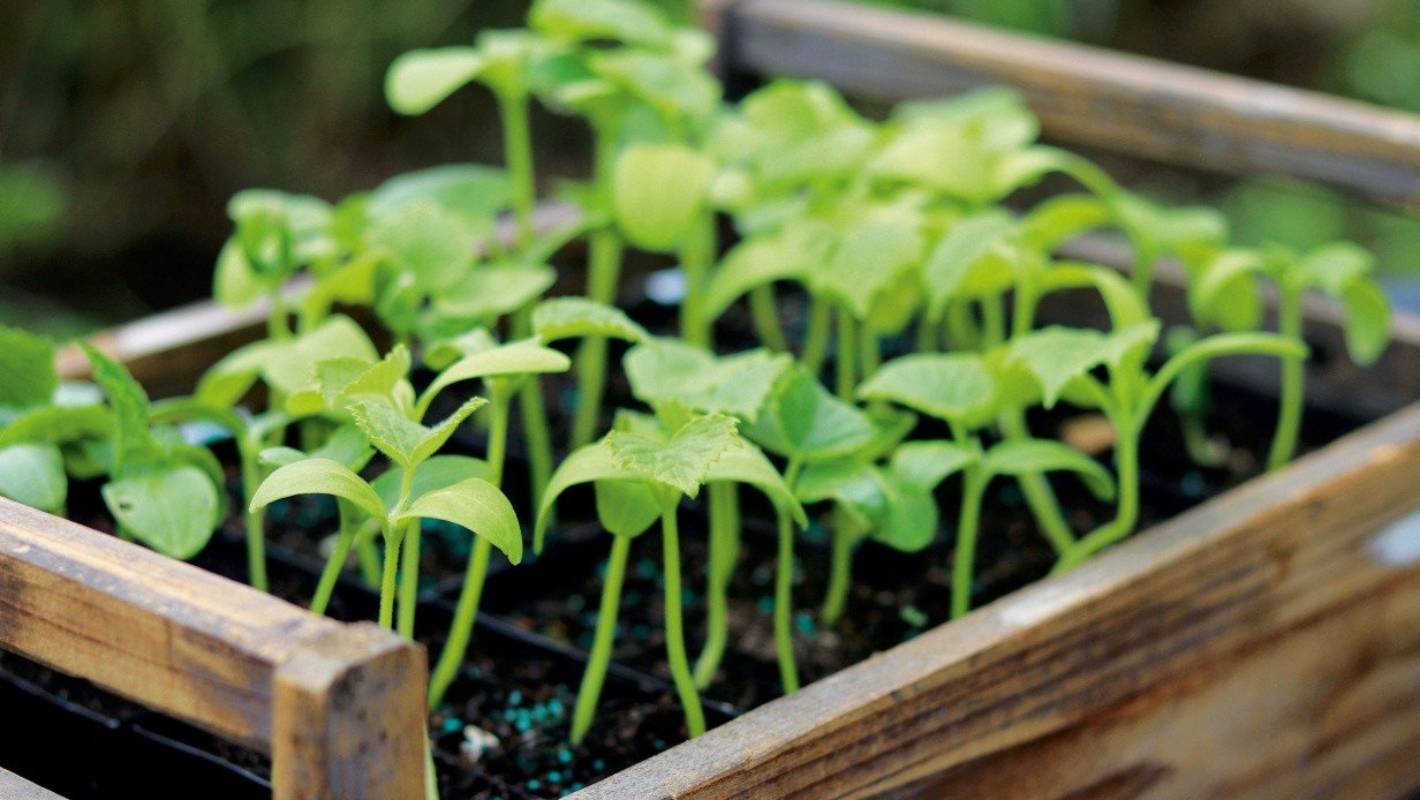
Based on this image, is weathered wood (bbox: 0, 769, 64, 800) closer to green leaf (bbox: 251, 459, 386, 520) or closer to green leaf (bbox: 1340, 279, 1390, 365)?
green leaf (bbox: 251, 459, 386, 520)

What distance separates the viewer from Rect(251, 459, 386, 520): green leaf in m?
0.64

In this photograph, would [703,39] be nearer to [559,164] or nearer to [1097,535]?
[1097,535]

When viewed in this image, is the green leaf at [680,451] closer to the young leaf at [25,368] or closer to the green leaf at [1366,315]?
the young leaf at [25,368]

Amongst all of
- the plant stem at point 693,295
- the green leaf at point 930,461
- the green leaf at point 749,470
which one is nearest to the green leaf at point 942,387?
the green leaf at point 930,461

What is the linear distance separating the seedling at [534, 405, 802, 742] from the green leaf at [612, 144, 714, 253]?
228mm

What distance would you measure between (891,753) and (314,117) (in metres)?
2.29

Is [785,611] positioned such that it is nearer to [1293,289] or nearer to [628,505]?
[628,505]

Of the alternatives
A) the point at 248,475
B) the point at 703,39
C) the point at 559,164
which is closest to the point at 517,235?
the point at 703,39

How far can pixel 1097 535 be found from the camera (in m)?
0.94

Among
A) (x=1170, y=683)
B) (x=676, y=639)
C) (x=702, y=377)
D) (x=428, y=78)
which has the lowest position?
(x=1170, y=683)

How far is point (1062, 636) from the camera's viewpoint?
2.67 ft

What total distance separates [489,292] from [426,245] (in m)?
0.04

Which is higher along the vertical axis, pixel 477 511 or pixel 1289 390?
pixel 477 511

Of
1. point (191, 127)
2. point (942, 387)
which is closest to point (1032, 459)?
point (942, 387)
